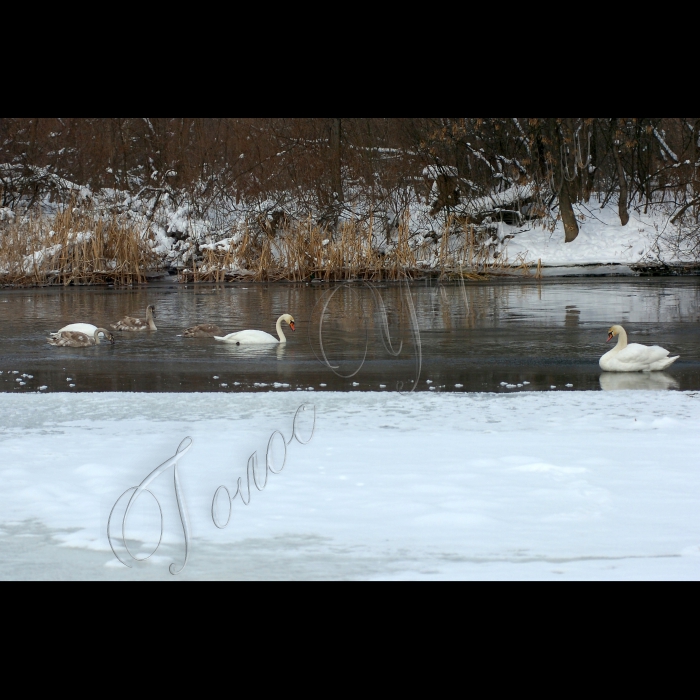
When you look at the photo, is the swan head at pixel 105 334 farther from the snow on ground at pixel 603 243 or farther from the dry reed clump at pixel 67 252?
the snow on ground at pixel 603 243

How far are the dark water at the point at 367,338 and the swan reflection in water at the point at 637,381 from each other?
0.02 meters

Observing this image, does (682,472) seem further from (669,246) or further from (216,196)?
(216,196)

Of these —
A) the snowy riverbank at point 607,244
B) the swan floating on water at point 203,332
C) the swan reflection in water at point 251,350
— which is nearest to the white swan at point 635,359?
the swan reflection in water at point 251,350

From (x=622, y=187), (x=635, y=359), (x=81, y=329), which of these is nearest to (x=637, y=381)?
(x=635, y=359)

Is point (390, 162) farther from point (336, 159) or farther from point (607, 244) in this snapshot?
point (607, 244)

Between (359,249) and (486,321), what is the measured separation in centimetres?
816

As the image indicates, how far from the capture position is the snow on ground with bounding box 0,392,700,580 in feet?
13.0

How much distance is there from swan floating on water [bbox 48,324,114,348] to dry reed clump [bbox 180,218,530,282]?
9.81 metres

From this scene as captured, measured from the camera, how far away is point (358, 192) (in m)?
24.9

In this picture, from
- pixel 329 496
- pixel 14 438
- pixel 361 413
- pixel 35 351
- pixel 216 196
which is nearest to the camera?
pixel 329 496

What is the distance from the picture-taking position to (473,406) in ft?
23.6

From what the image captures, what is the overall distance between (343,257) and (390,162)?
5.68 metres

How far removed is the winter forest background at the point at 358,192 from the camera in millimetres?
22297

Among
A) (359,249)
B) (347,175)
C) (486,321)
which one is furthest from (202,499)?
(347,175)
